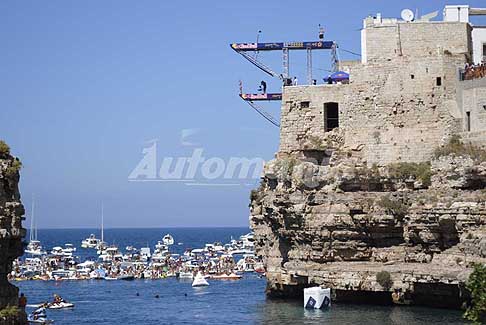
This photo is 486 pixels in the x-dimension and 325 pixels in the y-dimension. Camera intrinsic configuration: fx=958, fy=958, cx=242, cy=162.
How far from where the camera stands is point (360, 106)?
147 ft

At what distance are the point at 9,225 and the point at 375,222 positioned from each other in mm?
22003

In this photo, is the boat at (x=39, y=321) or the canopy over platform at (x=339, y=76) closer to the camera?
the boat at (x=39, y=321)

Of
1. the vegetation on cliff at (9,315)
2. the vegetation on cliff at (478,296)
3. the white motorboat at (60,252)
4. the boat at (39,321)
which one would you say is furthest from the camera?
the white motorboat at (60,252)

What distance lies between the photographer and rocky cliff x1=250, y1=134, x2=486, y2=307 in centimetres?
3906

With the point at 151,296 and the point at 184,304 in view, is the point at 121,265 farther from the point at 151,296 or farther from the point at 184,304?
the point at 184,304

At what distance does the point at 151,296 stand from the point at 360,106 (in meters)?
21.0

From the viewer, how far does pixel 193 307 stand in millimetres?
51094

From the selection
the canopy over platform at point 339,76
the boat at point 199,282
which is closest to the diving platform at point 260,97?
the canopy over platform at point 339,76

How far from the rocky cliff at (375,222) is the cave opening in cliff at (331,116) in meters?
1.06

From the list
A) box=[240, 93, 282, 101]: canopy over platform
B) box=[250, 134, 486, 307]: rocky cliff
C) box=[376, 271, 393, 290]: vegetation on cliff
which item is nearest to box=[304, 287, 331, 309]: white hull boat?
box=[250, 134, 486, 307]: rocky cliff

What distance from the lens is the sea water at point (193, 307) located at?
39.8 meters

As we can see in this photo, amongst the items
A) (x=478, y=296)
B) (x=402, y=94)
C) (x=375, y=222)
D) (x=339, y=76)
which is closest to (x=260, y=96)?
(x=339, y=76)

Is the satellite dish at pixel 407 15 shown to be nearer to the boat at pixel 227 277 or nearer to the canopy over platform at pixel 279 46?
the canopy over platform at pixel 279 46

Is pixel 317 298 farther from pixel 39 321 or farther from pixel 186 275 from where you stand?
pixel 186 275
